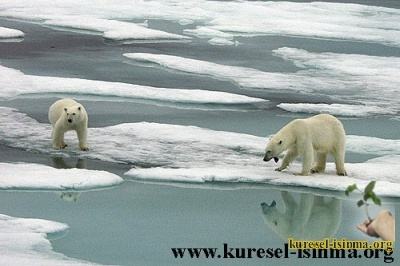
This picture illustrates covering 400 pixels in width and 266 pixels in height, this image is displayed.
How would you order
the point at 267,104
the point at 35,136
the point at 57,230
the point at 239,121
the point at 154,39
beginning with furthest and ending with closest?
the point at 154,39 → the point at 267,104 → the point at 239,121 → the point at 35,136 → the point at 57,230

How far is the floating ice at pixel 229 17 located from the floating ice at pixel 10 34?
151 centimetres

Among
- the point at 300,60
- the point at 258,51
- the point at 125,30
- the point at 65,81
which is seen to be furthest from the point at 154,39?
the point at 65,81

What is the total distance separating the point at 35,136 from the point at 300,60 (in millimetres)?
7050

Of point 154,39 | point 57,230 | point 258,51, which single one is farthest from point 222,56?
point 57,230

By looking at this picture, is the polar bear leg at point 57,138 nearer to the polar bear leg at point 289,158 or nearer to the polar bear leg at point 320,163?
the polar bear leg at point 289,158

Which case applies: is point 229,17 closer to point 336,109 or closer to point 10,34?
point 10,34

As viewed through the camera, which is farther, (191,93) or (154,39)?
(154,39)

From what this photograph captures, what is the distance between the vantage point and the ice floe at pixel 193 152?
287 inches

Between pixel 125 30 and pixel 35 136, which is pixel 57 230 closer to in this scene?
pixel 35 136

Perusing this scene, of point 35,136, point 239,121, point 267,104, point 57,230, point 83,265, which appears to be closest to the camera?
point 83,265

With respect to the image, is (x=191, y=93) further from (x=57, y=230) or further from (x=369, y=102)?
(x=57, y=230)

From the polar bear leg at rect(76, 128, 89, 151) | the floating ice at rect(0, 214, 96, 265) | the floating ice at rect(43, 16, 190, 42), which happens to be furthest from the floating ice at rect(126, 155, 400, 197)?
the floating ice at rect(43, 16, 190, 42)

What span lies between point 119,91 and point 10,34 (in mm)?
5591

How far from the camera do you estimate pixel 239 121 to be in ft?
32.3
